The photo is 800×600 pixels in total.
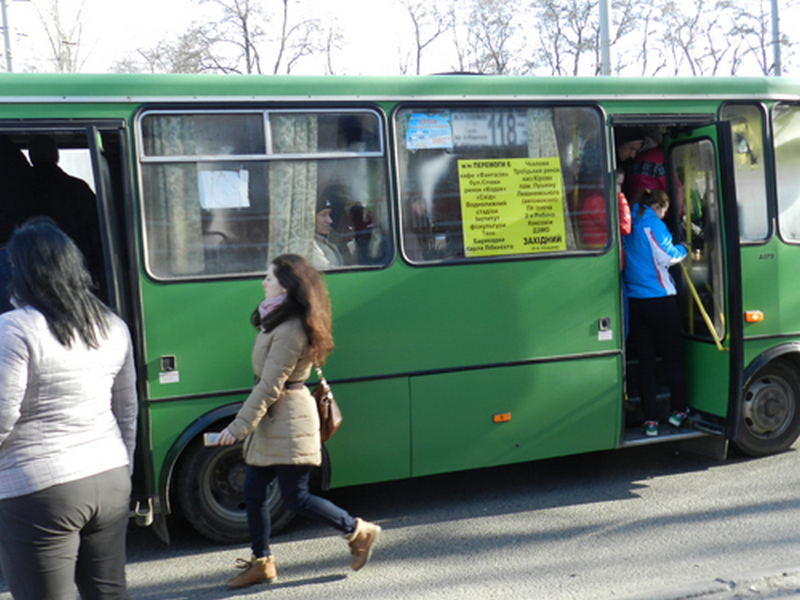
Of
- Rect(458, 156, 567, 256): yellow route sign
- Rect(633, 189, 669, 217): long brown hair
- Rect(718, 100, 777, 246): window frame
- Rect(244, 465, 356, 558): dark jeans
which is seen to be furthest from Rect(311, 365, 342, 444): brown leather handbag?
Rect(718, 100, 777, 246): window frame

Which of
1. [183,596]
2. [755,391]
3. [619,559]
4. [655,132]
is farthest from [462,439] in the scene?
[655,132]

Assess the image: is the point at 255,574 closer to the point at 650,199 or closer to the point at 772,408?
the point at 650,199

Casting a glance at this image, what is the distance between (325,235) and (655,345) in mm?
2729

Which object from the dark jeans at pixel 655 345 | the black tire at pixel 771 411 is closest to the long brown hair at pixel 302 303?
the dark jeans at pixel 655 345

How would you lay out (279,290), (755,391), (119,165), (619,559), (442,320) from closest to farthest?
(279,290) → (619,559) → (119,165) → (442,320) → (755,391)

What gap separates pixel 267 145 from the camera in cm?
468

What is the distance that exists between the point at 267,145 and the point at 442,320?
1.48 m

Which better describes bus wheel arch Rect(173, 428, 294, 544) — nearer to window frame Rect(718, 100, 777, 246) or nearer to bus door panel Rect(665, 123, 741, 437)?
bus door panel Rect(665, 123, 741, 437)

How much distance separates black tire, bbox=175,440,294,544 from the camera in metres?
4.70

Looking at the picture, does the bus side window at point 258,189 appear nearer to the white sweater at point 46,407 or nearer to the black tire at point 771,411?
the white sweater at point 46,407

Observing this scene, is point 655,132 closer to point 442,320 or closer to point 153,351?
point 442,320

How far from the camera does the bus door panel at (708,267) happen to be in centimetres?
544

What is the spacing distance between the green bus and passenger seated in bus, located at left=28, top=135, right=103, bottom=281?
2cm

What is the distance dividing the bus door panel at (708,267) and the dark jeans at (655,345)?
0.15 metres
